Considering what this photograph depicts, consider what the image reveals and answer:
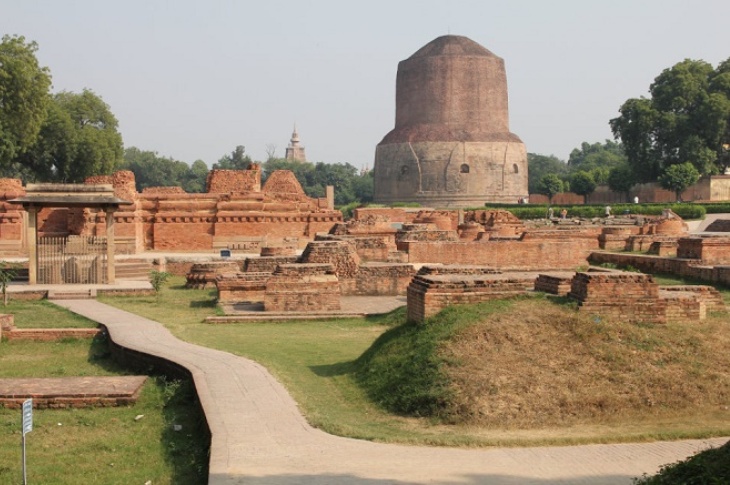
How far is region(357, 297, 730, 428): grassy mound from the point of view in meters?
6.08

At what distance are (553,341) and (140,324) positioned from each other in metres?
5.45

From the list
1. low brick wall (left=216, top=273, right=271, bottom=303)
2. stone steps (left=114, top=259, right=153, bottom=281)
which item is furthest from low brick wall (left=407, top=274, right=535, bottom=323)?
stone steps (left=114, top=259, right=153, bottom=281)

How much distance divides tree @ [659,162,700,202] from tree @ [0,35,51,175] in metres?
24.7

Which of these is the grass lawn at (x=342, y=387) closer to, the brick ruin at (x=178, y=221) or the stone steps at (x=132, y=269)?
the stone steps at (x=132, y=269)

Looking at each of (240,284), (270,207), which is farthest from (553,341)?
(270,207)

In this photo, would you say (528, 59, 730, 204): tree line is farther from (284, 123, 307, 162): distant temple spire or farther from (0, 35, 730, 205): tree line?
(284, 123, 307, 162): distant temple spire

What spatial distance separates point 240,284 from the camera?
1276cm

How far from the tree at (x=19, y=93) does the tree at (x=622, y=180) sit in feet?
87.0

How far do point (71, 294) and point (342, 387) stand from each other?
25.3ft

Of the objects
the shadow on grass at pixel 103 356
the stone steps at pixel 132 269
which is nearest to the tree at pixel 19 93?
the stone steps at pixel 132 269

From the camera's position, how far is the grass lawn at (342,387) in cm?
562

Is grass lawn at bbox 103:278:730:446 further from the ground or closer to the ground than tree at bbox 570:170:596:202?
closer to the ground

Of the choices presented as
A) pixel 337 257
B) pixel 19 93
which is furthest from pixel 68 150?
pixel 337 257

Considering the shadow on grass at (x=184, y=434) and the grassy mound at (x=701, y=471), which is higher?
the grassy mound at (x=701, y=471)
